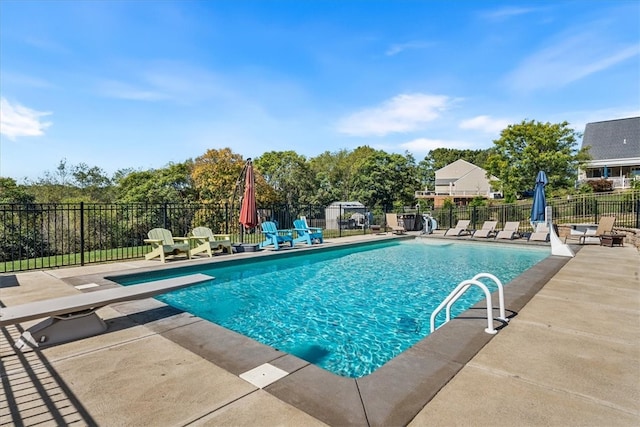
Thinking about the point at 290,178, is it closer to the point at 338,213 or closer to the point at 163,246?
the point at 338,213

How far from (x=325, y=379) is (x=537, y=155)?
2836cm

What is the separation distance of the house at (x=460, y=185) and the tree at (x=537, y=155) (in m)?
14.8

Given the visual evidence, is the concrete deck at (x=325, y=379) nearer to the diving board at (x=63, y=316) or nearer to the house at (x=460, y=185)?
the diving board at (x=63, y=316)

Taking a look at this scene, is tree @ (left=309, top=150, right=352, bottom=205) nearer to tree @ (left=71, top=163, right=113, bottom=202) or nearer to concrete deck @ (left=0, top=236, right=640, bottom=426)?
tree @ (left=71, top=163, right=113, bottom=202)

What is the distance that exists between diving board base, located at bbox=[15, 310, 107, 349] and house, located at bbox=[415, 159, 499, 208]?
40.3m

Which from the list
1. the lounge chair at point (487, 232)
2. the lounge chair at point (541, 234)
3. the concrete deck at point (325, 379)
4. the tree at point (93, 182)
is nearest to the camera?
the concrete deck at point (325, 379)

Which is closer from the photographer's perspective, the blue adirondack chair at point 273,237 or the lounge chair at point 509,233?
the blue adirondack chair at point 273,237

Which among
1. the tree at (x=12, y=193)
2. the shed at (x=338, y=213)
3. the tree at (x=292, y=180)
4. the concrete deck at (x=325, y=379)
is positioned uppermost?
the tree at (x=292, y=180)

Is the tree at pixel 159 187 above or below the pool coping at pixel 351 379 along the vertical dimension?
above

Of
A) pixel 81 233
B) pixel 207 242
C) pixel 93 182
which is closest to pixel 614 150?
pixel 207 242

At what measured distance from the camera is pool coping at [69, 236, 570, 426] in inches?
79.7

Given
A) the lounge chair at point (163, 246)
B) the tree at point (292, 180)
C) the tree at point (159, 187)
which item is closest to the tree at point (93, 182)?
the tree at point (159, 187)

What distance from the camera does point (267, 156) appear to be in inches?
1529

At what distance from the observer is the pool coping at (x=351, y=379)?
6.64 feet
